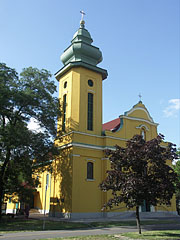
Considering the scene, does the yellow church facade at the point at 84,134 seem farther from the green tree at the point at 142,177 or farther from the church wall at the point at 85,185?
the green tree at the point at 142,177

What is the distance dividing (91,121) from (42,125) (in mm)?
5948

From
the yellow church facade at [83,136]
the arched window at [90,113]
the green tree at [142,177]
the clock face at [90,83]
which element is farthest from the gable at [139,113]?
the green tree at [142,177]

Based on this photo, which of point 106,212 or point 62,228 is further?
point 106,212

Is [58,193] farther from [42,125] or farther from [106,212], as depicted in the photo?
[42,125]

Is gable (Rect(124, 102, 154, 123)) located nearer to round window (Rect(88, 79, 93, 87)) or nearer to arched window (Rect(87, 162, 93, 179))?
round window (Rect(88, 79, 93, 87))

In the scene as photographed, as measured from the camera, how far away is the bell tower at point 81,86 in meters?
27.0

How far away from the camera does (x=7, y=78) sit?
→ 72.5ft

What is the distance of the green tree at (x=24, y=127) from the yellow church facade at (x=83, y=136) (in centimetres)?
246

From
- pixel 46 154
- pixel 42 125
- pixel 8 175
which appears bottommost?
pixel 8 175

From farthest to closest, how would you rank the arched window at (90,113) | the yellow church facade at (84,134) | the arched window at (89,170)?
the arched window at (90,113) → the arched window at (89,170) → the yellow church facade at (84,134)

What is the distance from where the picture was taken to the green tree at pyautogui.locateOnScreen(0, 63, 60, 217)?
20656mm

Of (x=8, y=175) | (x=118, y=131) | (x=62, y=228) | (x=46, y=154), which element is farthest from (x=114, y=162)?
(x=118, y=131)

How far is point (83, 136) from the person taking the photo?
26.2 meters

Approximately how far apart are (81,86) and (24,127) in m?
8.58
